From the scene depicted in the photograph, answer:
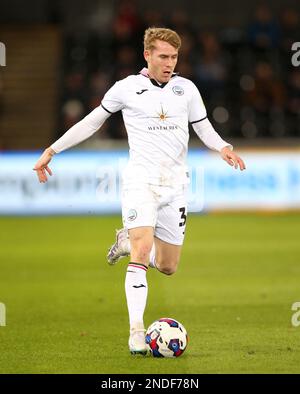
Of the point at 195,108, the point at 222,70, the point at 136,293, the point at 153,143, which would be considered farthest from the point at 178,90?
the point at 222,70

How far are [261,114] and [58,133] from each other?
467 cm

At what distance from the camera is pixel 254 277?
13.9 m

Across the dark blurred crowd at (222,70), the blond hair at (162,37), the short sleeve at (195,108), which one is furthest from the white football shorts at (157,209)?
the dark blurred crowd at (222,70)

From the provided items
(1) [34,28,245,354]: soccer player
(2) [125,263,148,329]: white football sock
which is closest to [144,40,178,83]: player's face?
(1) [34,28,245,354]: soccer player

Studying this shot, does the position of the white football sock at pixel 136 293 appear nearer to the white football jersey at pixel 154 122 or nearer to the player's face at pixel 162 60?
the white football jersey at pixel 154 122

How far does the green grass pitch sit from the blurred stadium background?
29 millimetres

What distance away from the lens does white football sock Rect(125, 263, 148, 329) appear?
8.46 meters

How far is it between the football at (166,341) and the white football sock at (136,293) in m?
0.13

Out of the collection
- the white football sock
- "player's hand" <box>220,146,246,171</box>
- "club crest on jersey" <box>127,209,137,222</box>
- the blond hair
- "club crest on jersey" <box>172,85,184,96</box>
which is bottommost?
the white football sock

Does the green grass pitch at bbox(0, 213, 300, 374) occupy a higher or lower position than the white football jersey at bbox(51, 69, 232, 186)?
lower

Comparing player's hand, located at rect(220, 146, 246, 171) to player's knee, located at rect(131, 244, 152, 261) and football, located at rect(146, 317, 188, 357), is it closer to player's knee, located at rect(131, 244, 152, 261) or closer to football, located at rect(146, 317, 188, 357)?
player's knee, located at rect(131, 244, 152, 261)

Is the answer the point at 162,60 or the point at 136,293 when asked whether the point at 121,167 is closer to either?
the point at 162,60

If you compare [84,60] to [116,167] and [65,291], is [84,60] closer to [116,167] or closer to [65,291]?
[116,167]
